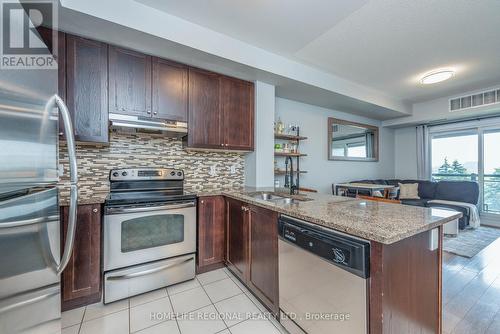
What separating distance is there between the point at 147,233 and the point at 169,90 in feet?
4.96

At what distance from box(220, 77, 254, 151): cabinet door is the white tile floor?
163 cm

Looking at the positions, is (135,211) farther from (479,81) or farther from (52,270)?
(479,81)

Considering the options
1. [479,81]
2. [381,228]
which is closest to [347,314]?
[381,228]

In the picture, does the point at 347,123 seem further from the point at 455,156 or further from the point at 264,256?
the point at 264,256

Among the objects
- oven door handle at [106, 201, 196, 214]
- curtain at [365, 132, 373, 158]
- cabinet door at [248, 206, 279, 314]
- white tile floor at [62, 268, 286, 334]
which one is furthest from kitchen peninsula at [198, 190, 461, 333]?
curtain at [365, 132, 373, 158]

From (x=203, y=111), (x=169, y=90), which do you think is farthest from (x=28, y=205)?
(x=203, y=111)

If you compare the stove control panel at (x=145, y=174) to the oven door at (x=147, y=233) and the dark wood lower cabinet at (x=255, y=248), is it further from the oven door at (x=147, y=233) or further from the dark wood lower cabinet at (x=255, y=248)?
the dark wood lower cabinet at (x=255, y=248)

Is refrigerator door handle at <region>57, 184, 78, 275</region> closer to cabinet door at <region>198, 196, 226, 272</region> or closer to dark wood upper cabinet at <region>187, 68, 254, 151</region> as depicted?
cabinet door at <region>198, 196, 226, 272</region>

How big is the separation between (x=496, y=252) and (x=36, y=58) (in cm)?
494

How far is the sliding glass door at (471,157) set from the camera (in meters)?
4.39

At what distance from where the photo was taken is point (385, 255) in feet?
3.18

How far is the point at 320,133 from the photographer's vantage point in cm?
424

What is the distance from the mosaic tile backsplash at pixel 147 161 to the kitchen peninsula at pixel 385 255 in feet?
3.58

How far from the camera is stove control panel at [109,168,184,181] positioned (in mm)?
2252
